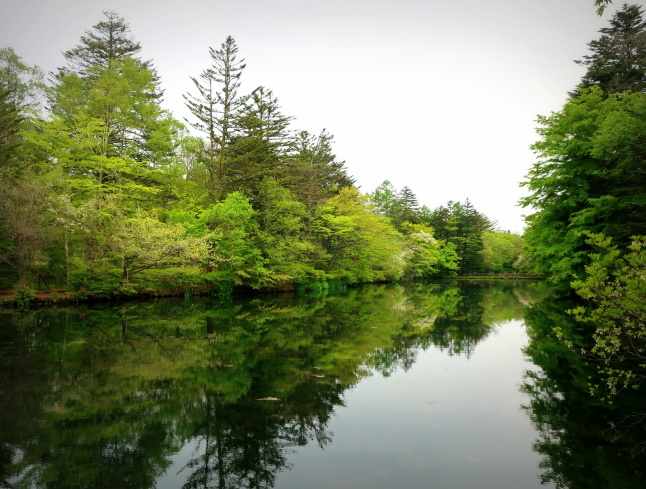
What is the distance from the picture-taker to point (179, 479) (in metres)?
4.38

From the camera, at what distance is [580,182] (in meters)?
19.9


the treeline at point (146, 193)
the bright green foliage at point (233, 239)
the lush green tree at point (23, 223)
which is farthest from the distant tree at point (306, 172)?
the lush green tree at point (23, 223)

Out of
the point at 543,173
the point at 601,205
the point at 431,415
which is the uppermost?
the point at 543,173

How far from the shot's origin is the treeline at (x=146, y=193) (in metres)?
19.9

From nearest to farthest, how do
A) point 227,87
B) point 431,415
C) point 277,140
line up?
point 431,415, point 227,87, point 277,140

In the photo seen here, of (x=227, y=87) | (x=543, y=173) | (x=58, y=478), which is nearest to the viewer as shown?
(x=58, y=478)

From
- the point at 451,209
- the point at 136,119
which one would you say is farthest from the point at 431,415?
the point at 451,209

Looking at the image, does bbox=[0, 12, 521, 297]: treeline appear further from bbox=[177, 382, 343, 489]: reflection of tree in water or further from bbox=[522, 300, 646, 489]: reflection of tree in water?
bbox=[522, 300, 646, 489]: reflection of tree in water

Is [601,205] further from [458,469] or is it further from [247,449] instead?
[247,449]

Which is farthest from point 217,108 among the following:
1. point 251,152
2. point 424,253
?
point 424,253

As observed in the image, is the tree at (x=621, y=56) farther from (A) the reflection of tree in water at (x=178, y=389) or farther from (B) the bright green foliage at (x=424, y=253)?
(B) the bright green foliage at (x=424, y=253)

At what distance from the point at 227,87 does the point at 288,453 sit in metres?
27.0

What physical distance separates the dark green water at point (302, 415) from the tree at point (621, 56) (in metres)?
22.2

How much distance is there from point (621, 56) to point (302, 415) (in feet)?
108
